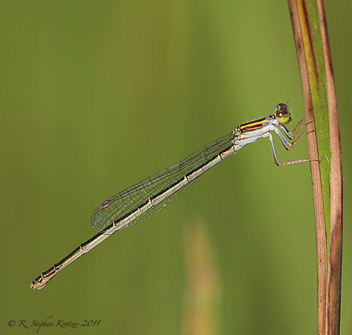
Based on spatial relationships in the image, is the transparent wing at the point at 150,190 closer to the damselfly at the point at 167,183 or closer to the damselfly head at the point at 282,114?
the damselfly at the point at 167,183

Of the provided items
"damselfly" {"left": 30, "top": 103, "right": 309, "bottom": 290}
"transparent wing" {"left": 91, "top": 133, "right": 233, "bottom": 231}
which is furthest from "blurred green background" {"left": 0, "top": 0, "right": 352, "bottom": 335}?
"transparent wing" {"left": 91, "top": 133, "right": 233, "bottom": 231}

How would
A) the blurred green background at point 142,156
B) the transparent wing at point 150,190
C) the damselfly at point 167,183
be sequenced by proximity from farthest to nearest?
the transparent wing at point 150,190
the damselfly at point 167,183
the blurred green background at point 142,156

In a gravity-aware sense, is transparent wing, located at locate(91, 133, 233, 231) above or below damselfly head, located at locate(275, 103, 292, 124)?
below

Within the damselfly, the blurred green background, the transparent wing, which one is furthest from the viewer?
the transparent wing

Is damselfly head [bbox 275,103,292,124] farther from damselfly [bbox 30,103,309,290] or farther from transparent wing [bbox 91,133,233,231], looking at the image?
transparent wing [bbox 91,133,233,231]

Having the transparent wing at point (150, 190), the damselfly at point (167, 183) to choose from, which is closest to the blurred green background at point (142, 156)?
the damselfly at point (167, 183)

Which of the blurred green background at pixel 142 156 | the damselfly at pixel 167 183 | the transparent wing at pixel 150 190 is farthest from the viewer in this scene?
the transparent wing at pixel 150 190

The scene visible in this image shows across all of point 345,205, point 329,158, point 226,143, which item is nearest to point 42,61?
point 226,143
